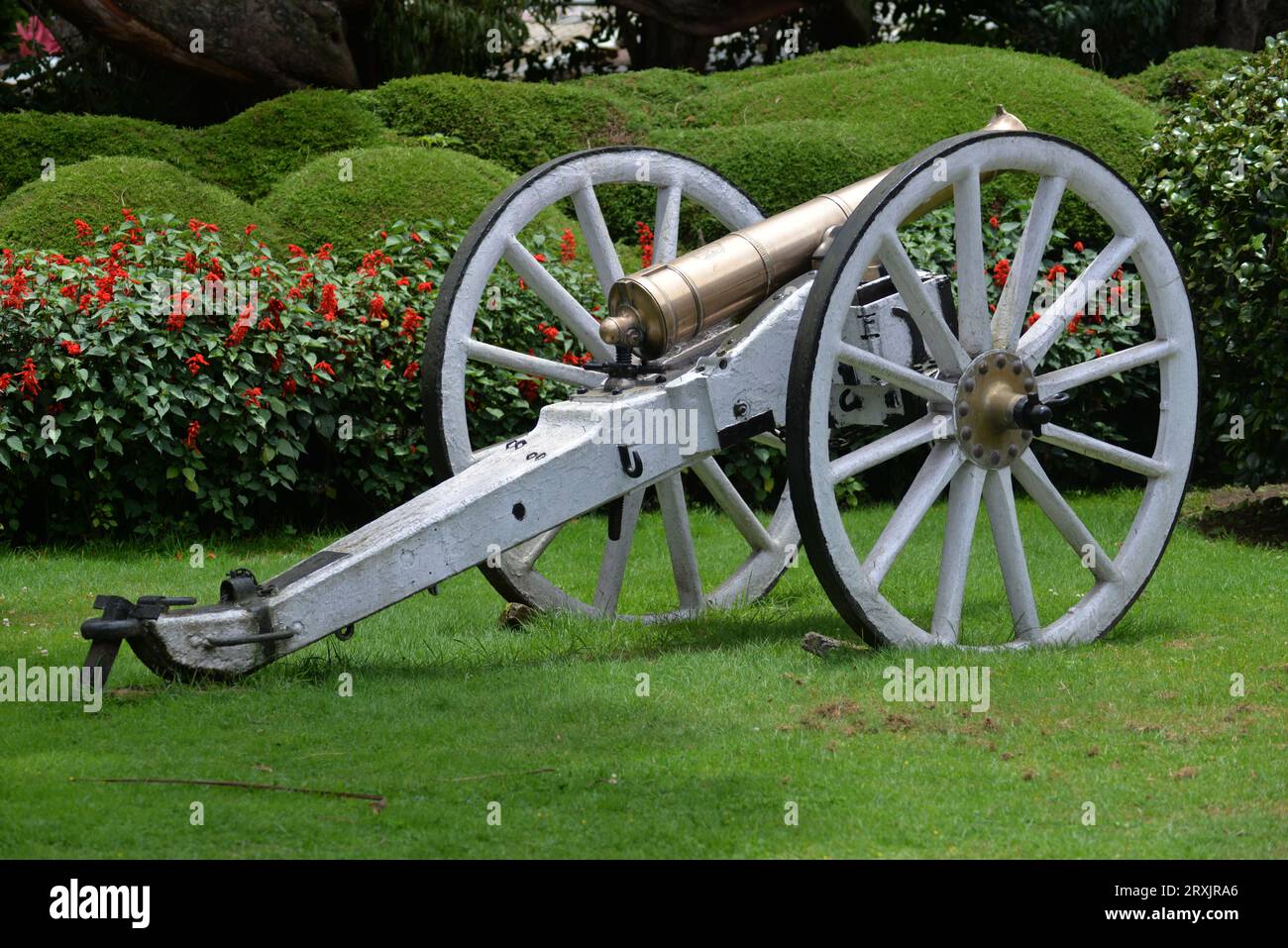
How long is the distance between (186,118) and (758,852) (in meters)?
9.74

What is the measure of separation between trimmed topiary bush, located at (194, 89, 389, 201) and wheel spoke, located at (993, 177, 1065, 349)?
569cm

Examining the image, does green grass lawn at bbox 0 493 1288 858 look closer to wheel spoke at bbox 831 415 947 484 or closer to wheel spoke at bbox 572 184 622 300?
wheel spoke at bbox 831 415 947 484

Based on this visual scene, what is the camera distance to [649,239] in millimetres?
9203

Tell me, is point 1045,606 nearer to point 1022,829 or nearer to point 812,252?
point 812,252

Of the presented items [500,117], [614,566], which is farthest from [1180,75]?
[614,566]

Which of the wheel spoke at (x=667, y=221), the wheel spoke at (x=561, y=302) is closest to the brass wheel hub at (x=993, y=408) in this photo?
the wheel spoke at (x=561, y=302)

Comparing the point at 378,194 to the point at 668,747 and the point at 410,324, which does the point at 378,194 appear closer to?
the point at 410,324

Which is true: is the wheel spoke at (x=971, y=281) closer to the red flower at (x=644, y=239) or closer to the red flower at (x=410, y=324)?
the red flower at (x=410, y=324)

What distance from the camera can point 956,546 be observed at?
5.32 metres

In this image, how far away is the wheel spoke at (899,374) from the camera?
5.04 m

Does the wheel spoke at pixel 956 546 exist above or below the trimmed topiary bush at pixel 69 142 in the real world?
below

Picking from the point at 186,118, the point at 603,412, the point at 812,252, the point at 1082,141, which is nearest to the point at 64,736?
the point at 603,412

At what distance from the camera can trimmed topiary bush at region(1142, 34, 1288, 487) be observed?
7.29 meters

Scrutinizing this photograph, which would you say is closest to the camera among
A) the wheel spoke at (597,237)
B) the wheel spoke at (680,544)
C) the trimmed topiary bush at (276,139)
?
the wheel spoke at (597,237)
